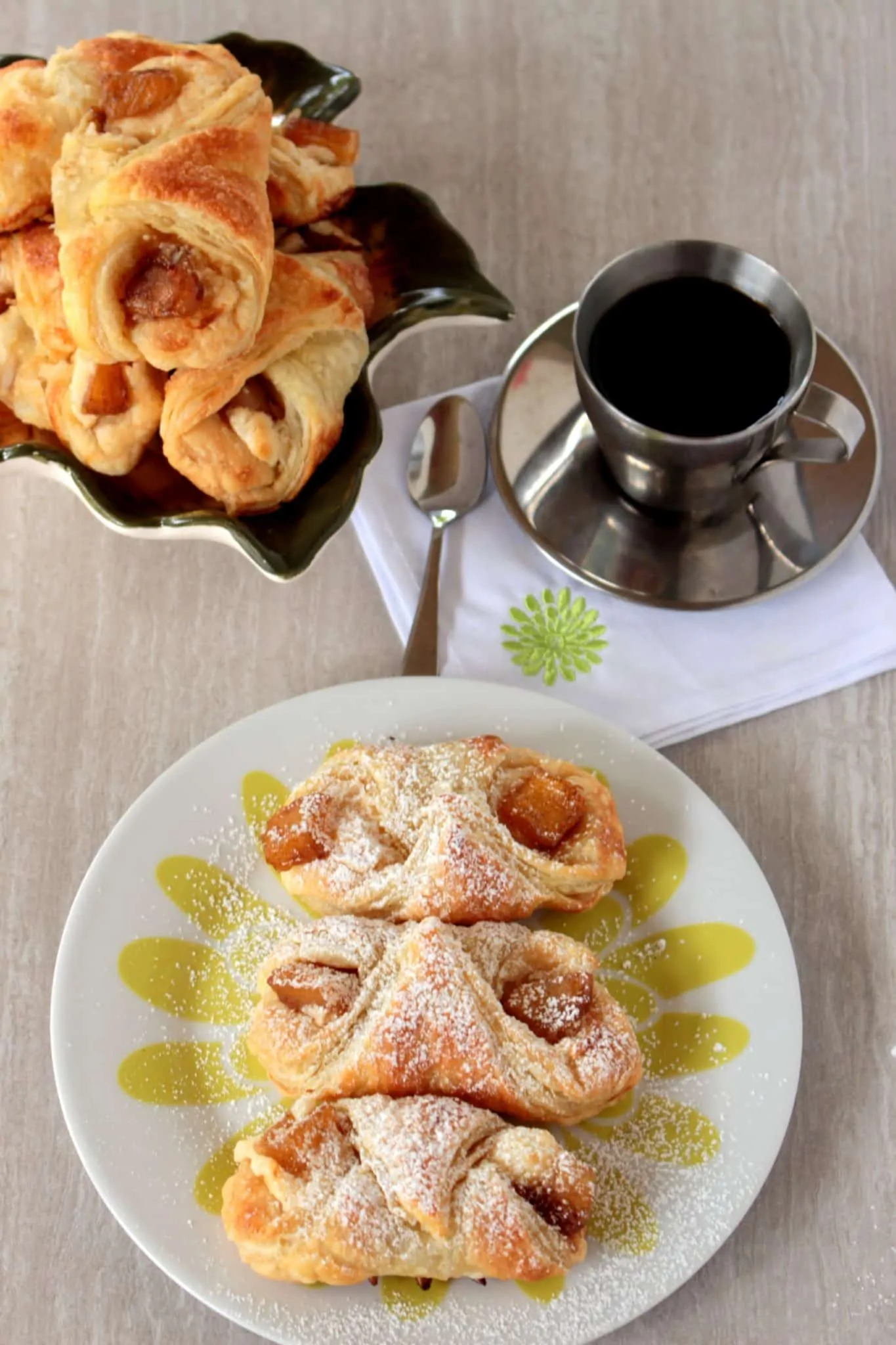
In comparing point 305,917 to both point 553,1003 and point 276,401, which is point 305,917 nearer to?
point 553,1003

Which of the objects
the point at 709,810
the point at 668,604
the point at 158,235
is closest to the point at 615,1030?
the point at 709,810

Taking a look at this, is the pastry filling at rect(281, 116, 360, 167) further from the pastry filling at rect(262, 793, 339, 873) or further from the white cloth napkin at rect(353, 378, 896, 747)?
the pastry filling at rect(262, 793, 339, 873)

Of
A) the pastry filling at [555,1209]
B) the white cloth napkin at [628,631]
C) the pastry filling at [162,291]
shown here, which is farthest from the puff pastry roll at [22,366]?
the pastry filling at [555,1209]

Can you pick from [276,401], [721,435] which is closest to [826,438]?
[721,435]

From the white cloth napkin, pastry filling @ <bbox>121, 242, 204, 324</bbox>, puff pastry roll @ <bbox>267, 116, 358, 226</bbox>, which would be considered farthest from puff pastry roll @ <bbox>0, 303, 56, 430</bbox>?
the white cloth napkin

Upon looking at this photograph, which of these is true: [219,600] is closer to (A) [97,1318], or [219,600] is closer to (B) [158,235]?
(B) [158,235]
